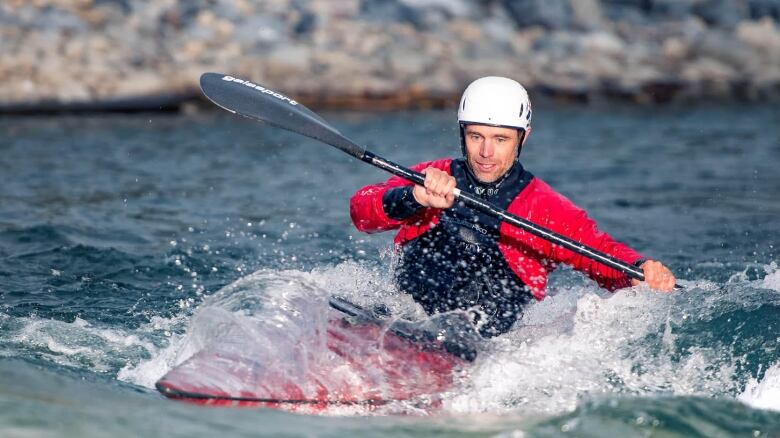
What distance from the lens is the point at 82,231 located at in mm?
7934

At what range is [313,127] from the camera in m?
5.61

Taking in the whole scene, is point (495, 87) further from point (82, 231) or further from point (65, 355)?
point (82, 231)

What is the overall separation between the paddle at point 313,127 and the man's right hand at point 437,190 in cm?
4

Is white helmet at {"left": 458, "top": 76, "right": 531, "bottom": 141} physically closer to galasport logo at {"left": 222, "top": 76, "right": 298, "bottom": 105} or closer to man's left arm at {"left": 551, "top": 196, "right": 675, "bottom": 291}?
man's left arm at {"left": 551, "top": 196, "right": 675, "bottom": 291}

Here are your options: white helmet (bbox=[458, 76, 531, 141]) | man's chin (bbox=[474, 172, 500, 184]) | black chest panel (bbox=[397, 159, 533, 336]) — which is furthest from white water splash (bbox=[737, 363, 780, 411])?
white helmet (bbox=[458, 76, 531, 141])

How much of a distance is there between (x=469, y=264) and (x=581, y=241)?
58 centimetres

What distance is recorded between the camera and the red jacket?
17.3 ft

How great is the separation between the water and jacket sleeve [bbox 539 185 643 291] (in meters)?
0.26

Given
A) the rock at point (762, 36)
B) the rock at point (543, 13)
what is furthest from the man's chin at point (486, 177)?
the rock at point (762, 36)

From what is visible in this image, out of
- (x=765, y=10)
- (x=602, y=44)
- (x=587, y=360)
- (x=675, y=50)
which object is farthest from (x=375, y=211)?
(x=765, y=10)

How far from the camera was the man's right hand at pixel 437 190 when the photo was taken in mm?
4883

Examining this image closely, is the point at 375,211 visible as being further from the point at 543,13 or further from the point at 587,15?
the point at 587,15

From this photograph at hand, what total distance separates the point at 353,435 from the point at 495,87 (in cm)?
201

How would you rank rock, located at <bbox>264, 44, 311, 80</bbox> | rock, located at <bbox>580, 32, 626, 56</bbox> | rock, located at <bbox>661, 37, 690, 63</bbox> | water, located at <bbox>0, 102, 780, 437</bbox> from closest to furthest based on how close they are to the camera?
1. water, located at <bbox>0, 102, 780, 437</bbox>
2. rock, located at <bbox>264, 44, 311, 80</bbox>
3. rock, located at <bbox>580, 32, 626, 56</bbox>
4. rock, located at <bbox>661, 37, 690, 63</bbox>
